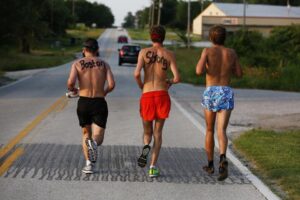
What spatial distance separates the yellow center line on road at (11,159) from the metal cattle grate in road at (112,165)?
62 millimetres

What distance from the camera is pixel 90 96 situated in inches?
316

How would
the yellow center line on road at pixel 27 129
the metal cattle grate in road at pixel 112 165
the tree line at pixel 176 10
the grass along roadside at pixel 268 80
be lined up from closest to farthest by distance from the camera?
1. the metal cattle grate in road at pixel 112 165
2. the yellow center line on road at pixel 27 129
3. the grass along roadside at pixel 268 80
4. the tree line at pixel 176 10

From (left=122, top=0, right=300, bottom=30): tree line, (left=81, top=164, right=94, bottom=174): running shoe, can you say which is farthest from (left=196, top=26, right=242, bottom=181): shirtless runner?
(left=122, top=0, right=300, bottom=30): tree line

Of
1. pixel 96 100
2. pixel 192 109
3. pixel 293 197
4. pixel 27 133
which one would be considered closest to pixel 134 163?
pixel 96 100

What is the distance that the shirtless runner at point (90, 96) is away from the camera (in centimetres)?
797

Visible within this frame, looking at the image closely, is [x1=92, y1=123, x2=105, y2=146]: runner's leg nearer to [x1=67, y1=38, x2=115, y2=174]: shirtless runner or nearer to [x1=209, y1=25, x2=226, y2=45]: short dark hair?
[x1=67, y1=38, x2=115, y2=174]: shirtless runner

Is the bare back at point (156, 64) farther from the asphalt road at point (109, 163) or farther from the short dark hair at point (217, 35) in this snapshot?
the asphalt road at point (109, 163)

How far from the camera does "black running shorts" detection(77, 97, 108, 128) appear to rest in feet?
26.2

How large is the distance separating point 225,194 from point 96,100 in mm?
2051

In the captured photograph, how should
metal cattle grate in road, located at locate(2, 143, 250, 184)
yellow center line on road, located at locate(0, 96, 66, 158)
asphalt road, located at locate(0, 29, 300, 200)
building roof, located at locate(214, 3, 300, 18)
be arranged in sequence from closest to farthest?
asphalt road, located at locate(0, 29, 300, 200)
metal cattle grate in road, located at locate(2, 143, 250, 184)
yellow center line on road, located at locate(0, 96, 66, 158)
building roof, located at locate(214, 3, 300, 18)

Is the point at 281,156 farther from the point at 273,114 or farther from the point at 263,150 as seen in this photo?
the point at 273,114

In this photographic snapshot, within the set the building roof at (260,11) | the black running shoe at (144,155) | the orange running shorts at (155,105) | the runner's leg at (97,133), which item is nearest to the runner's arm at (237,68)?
the orange running shorts at (155,105)

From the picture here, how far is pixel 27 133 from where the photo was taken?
37.6 feet

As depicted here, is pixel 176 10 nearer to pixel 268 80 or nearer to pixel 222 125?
pixel 268 80
